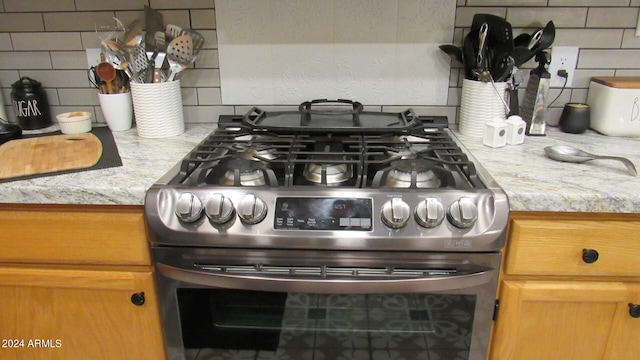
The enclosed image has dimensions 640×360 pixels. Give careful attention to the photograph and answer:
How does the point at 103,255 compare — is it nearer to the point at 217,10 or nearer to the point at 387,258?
the point at 387,258

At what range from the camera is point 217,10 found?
1.44m

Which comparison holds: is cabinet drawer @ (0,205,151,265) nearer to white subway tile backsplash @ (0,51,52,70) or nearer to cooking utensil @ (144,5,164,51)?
cooking utensil @ (144,5,164,51)

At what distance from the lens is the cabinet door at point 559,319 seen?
1.00 metres

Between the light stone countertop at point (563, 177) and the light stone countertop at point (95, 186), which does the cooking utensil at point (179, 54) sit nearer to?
the light stone countertop at point (95, 186)

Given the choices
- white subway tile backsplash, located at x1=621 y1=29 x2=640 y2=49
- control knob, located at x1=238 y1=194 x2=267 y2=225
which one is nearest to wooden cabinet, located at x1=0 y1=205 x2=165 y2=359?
control knob, located at x1=238 y1=194 x2=267 y2=225

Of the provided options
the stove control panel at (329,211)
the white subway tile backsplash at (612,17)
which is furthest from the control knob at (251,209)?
the white subway tile backsplash at (612,17)

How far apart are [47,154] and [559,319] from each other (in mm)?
1282

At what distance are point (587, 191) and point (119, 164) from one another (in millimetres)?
1055

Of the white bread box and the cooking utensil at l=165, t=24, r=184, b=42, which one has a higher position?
the cooking utensil at l=165, t=24, r=184, b=42

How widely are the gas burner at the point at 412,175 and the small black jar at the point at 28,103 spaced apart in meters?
1.16

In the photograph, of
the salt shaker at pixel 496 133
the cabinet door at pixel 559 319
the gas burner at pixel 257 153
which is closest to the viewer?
the cabinet door at pixel 559 319

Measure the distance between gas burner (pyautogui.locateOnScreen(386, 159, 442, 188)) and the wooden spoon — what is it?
2.90 feet

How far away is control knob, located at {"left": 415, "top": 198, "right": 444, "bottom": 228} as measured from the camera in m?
0.90

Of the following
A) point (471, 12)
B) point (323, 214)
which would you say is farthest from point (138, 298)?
point (471, 12)
